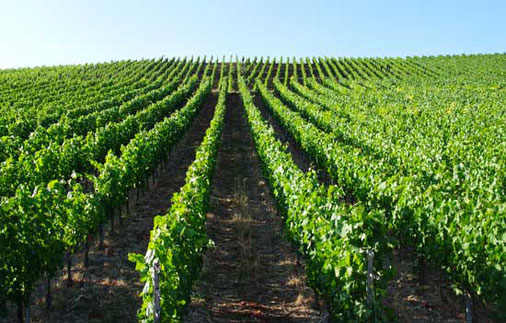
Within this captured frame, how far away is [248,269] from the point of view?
33.5 feet

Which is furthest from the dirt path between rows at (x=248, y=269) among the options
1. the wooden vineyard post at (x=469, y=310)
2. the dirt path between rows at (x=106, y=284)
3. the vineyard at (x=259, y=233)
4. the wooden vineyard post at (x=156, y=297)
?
the wooden vineyard post at (x=469, y=310)

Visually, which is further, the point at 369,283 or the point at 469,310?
the point at 469,310

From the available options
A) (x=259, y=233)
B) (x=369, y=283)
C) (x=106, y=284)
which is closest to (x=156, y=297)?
(x=369, y=283)

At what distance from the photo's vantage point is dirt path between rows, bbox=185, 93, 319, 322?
341 inches

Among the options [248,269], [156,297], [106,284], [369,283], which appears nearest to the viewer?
[156,297]

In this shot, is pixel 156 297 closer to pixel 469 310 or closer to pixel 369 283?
pixel 369 283

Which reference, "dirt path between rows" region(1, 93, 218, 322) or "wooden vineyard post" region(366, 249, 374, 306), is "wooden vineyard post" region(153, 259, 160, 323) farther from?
"wooden vineyard post" region(366, 249, 374, 306)

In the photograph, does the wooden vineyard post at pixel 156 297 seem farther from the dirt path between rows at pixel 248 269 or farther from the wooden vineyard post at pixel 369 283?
the wooden vineyard post at pixel 369 283

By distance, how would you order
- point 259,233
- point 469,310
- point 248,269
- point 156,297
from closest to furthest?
point 156,297 < point 469,310 < point 248,269 < point 259,233

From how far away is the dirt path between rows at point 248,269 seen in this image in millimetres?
8656

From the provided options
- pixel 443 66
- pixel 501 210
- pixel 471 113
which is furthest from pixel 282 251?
pixel 443 66

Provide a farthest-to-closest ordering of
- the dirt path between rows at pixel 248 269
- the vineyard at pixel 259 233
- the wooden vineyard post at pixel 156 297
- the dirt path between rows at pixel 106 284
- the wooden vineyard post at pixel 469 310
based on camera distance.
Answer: the dirt path between rows at pixel 248 269 < the dirt path between rows at pixel 106 284 < the wooden vineyard post at pixel 469 310 < the vineyard at pixel 259 233 < the wooden vineyard post at pixel 156 297

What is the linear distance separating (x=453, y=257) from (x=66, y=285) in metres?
7.50

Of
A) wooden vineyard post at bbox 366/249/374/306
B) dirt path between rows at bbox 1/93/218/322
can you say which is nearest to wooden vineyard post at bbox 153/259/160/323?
dirt path between rows at bbox 1/93/218/322
